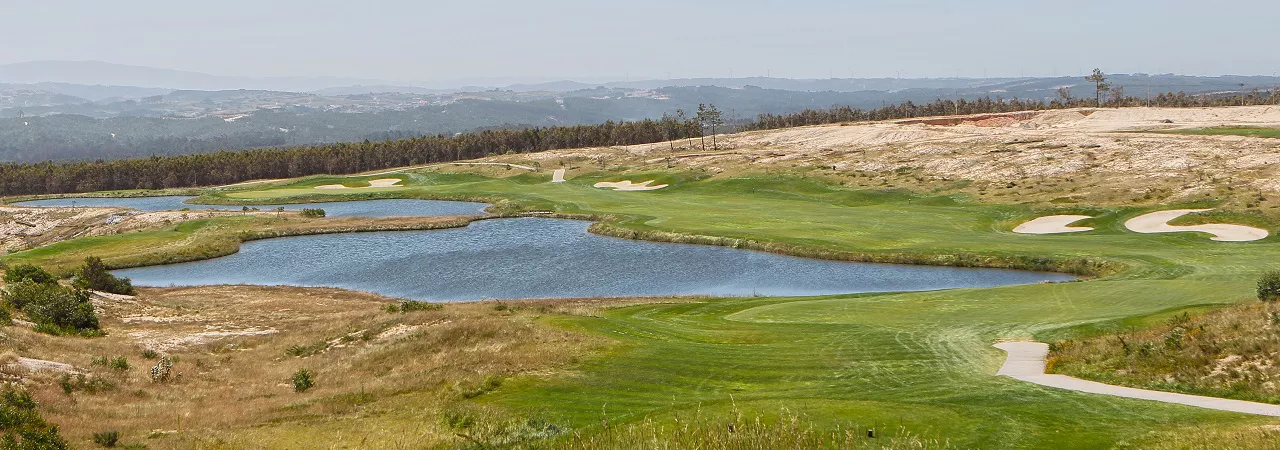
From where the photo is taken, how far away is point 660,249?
66688mm

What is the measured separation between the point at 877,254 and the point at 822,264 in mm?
3592

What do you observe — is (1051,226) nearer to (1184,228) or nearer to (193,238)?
(1184,228)

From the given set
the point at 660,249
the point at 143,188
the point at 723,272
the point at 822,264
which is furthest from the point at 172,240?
the point at 143,188

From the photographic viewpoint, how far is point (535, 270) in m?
60.3

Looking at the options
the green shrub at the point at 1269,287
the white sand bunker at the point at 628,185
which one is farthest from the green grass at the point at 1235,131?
the green shrub at the point at 1269,287

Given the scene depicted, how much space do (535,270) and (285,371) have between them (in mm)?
32688

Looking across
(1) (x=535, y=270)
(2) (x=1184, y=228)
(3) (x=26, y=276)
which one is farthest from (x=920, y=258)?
(3) (x=26, y=276)

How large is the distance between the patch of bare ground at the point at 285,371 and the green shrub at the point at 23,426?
21.5 inches

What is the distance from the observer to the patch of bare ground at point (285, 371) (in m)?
19.3

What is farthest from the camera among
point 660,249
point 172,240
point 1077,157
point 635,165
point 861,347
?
point 635,165

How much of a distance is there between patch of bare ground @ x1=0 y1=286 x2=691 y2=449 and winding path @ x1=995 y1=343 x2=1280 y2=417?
1186cm

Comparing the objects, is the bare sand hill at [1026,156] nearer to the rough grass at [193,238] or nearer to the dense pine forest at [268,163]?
the dense pine forest at [268,163]

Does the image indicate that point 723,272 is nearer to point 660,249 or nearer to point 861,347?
point 660,249

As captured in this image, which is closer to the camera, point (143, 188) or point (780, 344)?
point (780, 344)
